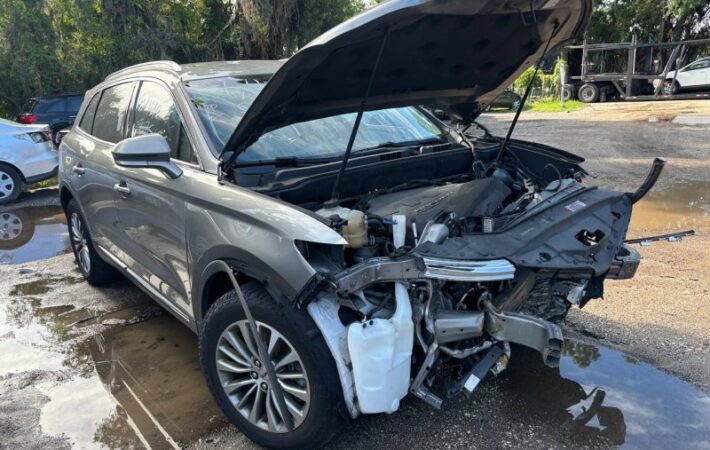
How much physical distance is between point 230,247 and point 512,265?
134 centimetres

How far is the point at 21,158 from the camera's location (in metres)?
9.51

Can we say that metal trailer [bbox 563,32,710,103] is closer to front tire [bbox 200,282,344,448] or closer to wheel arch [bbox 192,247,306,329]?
wheel arch [bbox 192,247,306,329]

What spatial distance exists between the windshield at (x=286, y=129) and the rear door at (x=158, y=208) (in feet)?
0.66

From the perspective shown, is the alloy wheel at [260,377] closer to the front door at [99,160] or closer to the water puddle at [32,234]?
the front door at [99,160]

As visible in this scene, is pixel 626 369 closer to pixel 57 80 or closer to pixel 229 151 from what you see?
pixel 229 151

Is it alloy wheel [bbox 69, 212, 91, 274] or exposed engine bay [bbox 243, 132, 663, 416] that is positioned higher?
exposed engine bay [bbox 243, 132, 663, 416]

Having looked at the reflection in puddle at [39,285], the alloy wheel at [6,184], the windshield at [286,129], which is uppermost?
the windshield at [286,129]

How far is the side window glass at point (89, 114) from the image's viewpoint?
194 inches

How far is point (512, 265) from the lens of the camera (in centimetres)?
244

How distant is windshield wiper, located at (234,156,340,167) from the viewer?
326cm

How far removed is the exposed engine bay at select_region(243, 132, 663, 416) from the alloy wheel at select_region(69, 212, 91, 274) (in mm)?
2818

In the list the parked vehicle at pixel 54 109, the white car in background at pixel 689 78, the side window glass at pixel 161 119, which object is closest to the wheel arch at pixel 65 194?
the side window glass at pixel 161 119

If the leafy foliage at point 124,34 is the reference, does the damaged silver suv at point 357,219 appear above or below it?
below

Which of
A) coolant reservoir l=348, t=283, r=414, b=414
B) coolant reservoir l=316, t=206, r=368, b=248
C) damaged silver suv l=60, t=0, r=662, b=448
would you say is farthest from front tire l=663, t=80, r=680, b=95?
coolant reservoir l=348, t=283, r=414, b=414
